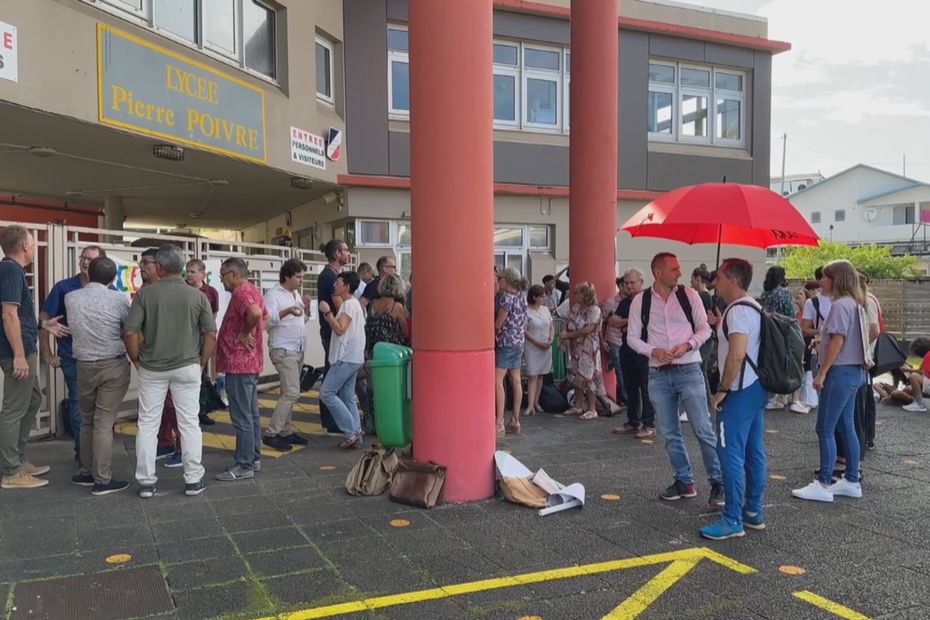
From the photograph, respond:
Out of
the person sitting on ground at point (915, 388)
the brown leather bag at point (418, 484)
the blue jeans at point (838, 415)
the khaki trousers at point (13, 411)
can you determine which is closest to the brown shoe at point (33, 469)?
the khaki trousers at point (13, 411)

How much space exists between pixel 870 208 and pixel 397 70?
55221 mm

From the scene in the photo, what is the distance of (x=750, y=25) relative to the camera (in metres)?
17.4

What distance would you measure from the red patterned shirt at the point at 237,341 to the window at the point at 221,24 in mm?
5328

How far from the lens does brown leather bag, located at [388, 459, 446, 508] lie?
5.09 metres

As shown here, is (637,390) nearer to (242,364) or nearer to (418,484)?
(418,484)

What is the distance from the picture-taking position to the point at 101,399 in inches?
212

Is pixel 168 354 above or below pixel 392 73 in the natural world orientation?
below

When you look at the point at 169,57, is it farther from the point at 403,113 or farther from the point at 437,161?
the point at 437,161

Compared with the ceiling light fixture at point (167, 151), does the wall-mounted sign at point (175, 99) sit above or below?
above

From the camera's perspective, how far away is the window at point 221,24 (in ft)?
31.1

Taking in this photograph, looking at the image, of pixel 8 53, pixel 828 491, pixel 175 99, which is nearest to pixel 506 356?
pixel 828 491

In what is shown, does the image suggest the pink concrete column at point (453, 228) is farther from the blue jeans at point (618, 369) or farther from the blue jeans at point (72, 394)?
the blue jeans at point (618, 369)

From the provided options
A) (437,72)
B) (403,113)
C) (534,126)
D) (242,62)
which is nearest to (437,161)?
(437,72)

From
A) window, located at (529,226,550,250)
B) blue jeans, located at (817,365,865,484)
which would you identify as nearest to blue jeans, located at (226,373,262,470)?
blue jeans, located at (817,365,865,484)
